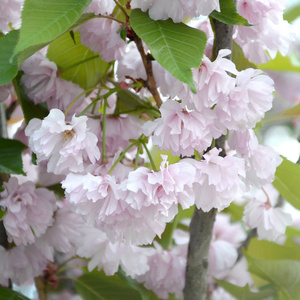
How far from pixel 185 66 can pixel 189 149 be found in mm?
88

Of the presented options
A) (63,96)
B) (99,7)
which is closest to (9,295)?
(63,96)

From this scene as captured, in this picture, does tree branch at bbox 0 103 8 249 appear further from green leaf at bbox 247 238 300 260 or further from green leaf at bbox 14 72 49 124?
green leaf at bbox 247 238 300 260

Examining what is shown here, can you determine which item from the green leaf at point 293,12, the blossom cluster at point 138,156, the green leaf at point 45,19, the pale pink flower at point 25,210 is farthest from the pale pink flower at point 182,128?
the green leaf at point 293,12

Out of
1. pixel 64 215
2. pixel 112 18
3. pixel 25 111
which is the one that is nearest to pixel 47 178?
pixel 64 215

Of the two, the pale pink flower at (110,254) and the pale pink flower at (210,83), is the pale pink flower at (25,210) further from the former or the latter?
the pale pink flower at (210,83)

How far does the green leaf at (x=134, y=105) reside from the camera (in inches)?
23.9

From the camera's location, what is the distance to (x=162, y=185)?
17.6 inches

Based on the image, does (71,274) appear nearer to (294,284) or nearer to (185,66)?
(294,284)

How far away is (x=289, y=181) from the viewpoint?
610 millimetres

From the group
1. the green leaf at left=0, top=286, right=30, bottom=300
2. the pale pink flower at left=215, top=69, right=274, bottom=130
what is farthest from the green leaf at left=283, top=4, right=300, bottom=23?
the green leaf at left=0, top=286, right=30, bottom=300

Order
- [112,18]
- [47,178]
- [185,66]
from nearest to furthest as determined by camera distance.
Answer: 1. [185,66]
2. [112,18]
3. [47,178]

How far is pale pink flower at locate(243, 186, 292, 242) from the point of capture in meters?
0.63

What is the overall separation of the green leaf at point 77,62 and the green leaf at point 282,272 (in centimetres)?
29

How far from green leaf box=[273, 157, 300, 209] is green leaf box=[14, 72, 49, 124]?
0.92 feet
